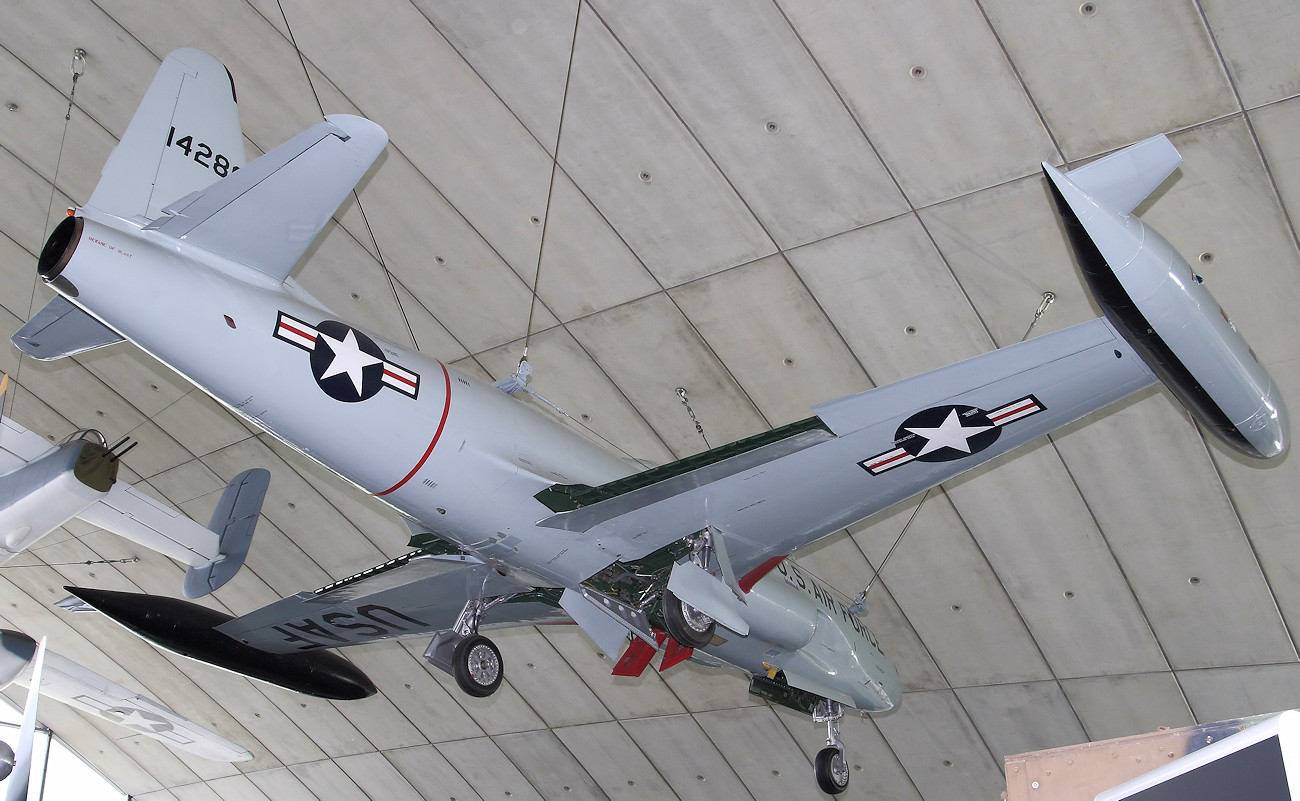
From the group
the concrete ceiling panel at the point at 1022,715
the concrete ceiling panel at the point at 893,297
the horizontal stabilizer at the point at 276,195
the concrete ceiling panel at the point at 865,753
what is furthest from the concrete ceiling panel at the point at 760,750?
the horizontal stabilizer at the point at 276,195

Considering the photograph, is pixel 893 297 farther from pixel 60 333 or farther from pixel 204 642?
pixel 204 642

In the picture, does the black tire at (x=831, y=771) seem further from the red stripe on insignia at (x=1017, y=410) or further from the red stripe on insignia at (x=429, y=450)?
the red stripe on insignia at (x=429, y=450)

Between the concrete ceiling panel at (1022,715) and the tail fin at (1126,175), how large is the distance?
467 inches

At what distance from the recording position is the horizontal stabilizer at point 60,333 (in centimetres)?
1032

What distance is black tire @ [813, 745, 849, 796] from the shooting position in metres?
13.6

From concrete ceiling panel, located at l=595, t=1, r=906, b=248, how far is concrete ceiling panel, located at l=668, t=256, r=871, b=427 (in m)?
1.08

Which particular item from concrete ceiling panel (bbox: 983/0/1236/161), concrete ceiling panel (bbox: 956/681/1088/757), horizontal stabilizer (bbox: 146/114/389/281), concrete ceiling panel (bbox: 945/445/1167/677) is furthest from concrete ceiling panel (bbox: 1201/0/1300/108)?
concrete ceiling panel (bbox: 956/681/1088/757)

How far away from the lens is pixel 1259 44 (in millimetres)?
11156

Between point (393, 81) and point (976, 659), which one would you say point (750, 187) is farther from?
point (976, 659)

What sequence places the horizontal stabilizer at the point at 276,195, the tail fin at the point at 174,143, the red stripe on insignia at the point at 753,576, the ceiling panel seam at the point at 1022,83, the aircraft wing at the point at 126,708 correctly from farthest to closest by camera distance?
the aircraft wing at the point at 126,708 → the ceiling panel seam at the point at 1022,83 → the red stripe on insignia at the point at 753,576 → the tail fin at the point at 174,143 → the horizontal stabilizer at the point at 276,195

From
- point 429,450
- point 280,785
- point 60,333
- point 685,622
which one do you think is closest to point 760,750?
point 685,622

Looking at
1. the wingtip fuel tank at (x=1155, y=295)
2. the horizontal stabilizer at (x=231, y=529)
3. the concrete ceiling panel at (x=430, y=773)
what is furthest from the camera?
the concrete ceiling panel at (x=430, y=773)

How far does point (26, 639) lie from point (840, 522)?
15.2 meters

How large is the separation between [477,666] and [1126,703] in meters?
11.4
